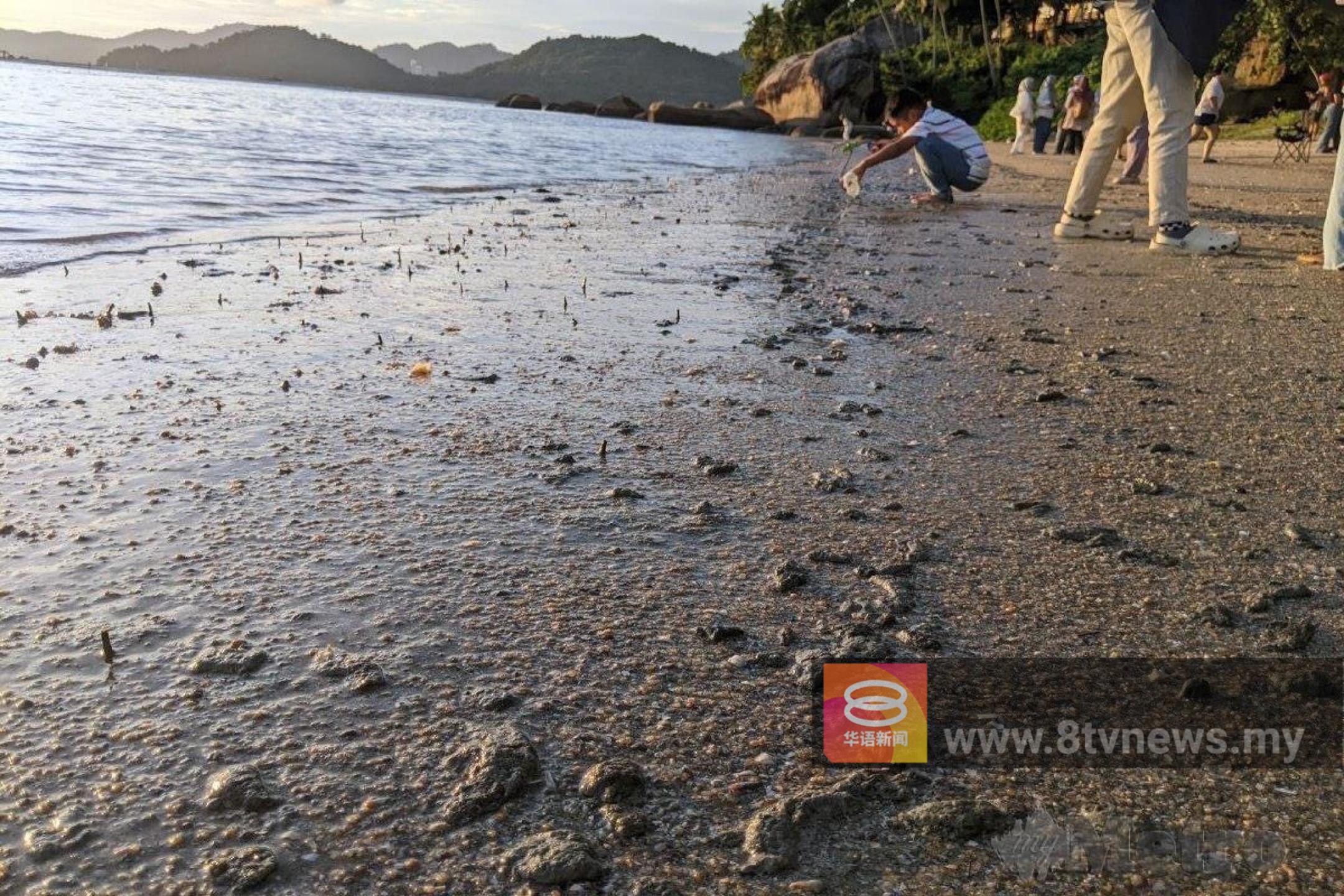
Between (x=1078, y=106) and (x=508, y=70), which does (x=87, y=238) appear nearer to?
(x=1078, y=106)

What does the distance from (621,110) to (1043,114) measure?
178 feet

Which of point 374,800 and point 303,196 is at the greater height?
point 303,196

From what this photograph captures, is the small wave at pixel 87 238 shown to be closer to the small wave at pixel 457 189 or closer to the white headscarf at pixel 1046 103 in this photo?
the small wave at pixel 457 189

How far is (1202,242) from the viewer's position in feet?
21.7

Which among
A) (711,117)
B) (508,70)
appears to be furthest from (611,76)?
(711,117)

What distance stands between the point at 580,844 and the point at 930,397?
8.21 feet

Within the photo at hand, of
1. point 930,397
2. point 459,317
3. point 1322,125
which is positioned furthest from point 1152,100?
point 1322,125

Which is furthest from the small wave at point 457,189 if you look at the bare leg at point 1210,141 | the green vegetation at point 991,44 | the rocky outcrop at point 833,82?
the rocky outcrop at point 833,82

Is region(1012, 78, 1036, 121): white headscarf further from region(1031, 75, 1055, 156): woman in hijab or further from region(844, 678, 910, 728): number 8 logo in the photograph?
region(844, 678, 910, 728): number 8 logo

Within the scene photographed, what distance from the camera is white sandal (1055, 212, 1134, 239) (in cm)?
762

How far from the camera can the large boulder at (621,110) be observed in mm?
75250

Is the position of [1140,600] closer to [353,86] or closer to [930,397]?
[930,397]

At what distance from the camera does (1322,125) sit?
21812 millimetres

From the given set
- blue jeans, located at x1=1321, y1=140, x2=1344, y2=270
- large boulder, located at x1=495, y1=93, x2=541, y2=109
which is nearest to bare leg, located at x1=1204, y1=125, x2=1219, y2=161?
blue jeans, located at x1=1321, y1=140, x2=1344, y2=270
